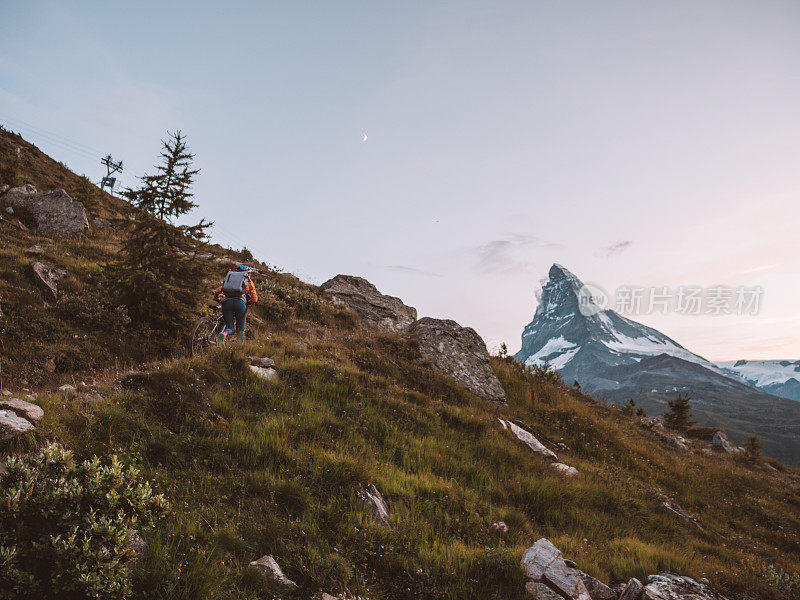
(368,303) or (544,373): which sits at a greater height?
(368,303)

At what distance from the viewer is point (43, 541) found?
310cm

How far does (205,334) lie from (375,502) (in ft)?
26.0

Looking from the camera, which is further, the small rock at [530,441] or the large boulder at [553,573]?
the small rock at [530,441]

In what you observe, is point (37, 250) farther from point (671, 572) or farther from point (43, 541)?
point (671, 572)

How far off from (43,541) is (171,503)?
1.36m

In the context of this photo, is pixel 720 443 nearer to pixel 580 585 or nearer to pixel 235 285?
pixel 580 585

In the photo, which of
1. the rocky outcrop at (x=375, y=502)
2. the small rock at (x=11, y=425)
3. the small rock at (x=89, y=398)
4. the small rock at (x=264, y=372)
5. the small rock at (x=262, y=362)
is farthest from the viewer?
the small rock at (x=262, y=362)

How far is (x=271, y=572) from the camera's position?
12.6 feet

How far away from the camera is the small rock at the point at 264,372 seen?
8.47 m

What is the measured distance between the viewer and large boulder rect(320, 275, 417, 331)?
21234 mm

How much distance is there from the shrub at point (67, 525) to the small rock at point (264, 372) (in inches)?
173

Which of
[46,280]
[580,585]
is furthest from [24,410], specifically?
[46,280]

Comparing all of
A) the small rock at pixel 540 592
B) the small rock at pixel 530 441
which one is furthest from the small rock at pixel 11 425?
the small rock at pixel 530 441

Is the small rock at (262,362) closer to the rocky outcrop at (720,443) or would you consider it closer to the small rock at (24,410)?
the small rock at (24,410)
